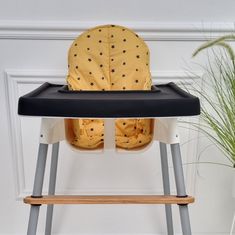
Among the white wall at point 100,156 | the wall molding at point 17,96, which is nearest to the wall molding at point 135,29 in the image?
the white wall at point 100,156

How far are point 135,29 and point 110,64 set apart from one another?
0.66 feet

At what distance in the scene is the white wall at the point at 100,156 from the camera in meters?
1.05

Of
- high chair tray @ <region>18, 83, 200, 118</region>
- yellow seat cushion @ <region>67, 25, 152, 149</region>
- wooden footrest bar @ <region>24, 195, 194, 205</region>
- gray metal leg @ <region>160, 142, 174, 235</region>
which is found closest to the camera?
high chair tray @ <region>18, 83, 200, 118</region>

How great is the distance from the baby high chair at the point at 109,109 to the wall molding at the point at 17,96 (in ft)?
0.56

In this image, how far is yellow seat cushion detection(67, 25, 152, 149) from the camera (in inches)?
35.1

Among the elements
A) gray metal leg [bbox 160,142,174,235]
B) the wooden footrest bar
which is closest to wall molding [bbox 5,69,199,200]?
gray metal leg [bbox 160,142,174,235]

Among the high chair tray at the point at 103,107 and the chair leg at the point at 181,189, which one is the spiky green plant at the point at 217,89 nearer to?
the chair leg at the point at 181,189

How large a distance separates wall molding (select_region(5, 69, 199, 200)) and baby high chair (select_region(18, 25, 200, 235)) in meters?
0.17

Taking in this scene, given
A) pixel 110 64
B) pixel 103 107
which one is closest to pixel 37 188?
pixel 103 107

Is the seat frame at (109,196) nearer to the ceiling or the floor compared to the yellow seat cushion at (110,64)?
nearer to the floor

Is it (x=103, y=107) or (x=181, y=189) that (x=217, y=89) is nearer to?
(x=181, y=189)

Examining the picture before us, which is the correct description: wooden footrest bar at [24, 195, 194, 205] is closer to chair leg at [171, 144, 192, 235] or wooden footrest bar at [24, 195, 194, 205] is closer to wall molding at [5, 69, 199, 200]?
chair leg at [171, 144, 192, 235]

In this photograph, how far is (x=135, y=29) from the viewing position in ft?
3.45

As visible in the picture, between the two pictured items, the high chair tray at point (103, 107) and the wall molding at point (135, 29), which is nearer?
the high chair tray at point (103, 107)
